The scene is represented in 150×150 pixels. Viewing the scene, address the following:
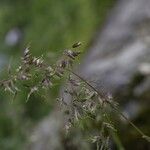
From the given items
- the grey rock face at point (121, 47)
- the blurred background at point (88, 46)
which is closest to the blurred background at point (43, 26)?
the blurred background at point (88, 46)

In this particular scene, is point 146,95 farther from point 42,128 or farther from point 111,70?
point 42,128

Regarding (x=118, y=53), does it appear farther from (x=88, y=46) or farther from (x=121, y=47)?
(x=88, y=46)

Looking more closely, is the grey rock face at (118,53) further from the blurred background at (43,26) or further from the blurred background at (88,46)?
the blurred background at (43,26)

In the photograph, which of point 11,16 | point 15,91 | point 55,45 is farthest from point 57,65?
point 11,16

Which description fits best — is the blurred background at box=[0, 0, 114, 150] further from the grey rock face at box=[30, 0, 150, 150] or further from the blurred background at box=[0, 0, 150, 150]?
the grey rock face at box=[30, 0, 150, 150]

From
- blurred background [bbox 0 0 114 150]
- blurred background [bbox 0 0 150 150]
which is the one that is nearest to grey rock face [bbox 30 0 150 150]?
blurred background [bbox 0 0 150 150]

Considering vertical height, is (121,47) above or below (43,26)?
below

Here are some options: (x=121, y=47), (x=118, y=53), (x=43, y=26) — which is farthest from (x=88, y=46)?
(x=43, y=26)

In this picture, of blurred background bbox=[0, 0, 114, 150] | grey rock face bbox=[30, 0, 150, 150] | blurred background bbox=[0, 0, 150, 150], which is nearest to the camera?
blurred background bbox=[0, 0, 150, 150]
